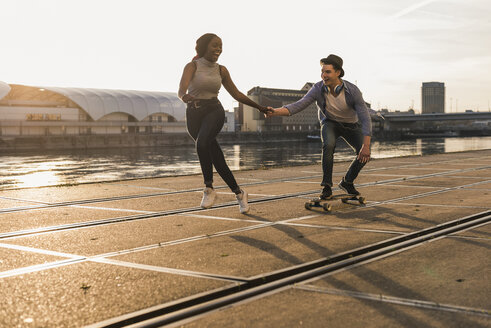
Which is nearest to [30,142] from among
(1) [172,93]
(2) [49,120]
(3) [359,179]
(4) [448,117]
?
(2) [49,120]

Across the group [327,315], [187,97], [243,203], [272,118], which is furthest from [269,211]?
[272,118]

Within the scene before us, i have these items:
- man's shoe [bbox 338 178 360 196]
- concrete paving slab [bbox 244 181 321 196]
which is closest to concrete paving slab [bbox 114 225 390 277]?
man's shoe [bbox 338 178 360 196]

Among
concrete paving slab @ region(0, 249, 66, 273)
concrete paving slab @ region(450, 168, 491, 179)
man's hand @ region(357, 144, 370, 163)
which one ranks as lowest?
concrete paving slab @ region(0, 249, 66, 273)

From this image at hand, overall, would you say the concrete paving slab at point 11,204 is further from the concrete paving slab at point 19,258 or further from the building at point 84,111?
the building at point 84,111

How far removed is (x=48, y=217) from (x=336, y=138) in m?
3.46

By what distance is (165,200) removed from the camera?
694 cm

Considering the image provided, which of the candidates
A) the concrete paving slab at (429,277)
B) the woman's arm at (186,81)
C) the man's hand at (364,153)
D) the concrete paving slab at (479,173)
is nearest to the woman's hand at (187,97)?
the woman's arm at (186,81)

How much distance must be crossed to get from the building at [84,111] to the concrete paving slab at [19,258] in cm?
8182

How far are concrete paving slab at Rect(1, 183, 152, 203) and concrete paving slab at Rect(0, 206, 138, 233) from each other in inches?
37.2

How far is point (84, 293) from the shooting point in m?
2.87

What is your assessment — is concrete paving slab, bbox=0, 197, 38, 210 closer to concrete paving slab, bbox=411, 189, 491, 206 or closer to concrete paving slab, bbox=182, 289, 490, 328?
concrete paving slab, bbox=182, 289, 490, 328

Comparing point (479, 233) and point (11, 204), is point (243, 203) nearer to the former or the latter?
point (479, 233)

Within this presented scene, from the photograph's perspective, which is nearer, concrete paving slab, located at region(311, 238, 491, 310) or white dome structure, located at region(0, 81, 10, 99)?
concrete paving slab, located at region(311, 238, 491, 310)

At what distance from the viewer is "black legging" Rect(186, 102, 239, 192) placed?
19.4 feet
